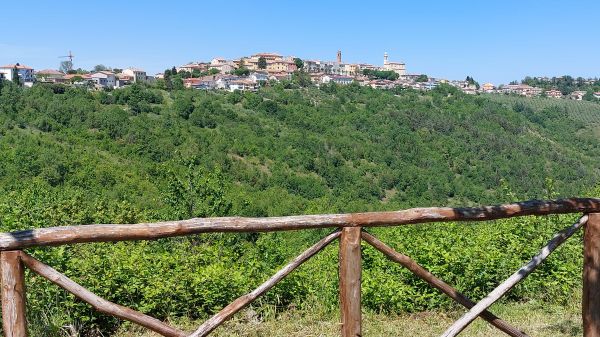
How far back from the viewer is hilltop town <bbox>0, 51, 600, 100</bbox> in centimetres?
7569

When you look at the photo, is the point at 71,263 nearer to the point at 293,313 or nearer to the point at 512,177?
the point at 293,313

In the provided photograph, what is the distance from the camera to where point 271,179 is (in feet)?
148

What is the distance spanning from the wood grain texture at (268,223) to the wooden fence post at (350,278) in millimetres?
63

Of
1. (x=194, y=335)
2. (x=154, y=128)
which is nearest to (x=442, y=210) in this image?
(x=194, y=335)

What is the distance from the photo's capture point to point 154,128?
47.6 metres

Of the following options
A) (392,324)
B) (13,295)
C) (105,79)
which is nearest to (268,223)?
(13,295)

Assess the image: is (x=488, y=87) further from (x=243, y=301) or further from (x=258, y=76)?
(x=243, y=301)

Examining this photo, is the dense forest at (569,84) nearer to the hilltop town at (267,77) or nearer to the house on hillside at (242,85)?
the hilltop town at (267,77)

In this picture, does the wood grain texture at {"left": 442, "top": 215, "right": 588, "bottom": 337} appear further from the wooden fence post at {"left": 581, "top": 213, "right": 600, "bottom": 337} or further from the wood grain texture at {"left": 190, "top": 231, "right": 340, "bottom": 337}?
the wood grain texture at {"left": 190, "top": 231, "right": 340, "bottom": 337}

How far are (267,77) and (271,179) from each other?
158 ft

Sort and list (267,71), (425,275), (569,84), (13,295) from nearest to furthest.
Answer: (13,295) < (425,275) < (267,71) < (569,84)

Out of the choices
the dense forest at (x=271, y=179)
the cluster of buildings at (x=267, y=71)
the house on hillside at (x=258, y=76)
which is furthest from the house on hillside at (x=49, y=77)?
the house on hillside at (x=258, y=76)

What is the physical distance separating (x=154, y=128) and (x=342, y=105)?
35020 millimetres

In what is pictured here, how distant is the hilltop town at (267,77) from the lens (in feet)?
248
